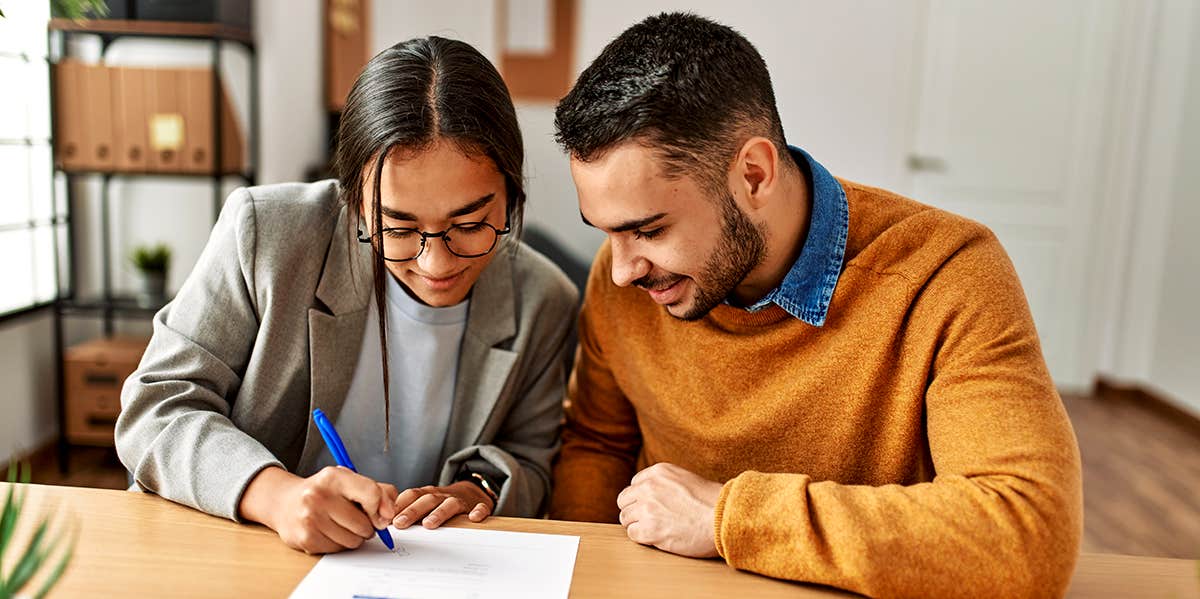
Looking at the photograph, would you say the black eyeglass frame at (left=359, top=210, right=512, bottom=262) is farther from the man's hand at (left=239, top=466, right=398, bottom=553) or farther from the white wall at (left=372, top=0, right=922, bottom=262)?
the white wall at (left=372, top=0, right=922, bottom=262)

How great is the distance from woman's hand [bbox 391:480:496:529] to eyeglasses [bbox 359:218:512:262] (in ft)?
0.94

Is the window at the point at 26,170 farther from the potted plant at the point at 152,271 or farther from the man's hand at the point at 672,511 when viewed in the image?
the man's hand at the point at 672,511

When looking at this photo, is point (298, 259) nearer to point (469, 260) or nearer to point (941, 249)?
point (469, 260)

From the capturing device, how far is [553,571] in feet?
3.16

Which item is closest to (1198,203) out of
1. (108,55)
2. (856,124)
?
(856,124)

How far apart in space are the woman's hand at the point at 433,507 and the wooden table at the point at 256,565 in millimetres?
15

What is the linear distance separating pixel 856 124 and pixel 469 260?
156 inches

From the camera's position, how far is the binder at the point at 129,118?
10.3ft

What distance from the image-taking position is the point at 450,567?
967mm

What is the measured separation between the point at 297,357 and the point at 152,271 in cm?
237

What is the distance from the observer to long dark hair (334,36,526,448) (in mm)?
1175

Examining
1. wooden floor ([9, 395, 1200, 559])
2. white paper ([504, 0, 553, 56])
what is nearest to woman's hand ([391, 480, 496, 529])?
wooden floor ([9, 395, 1200, 559])

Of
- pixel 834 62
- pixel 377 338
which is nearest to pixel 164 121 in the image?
pixel 377 338

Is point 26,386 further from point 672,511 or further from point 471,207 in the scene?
point 672,511
